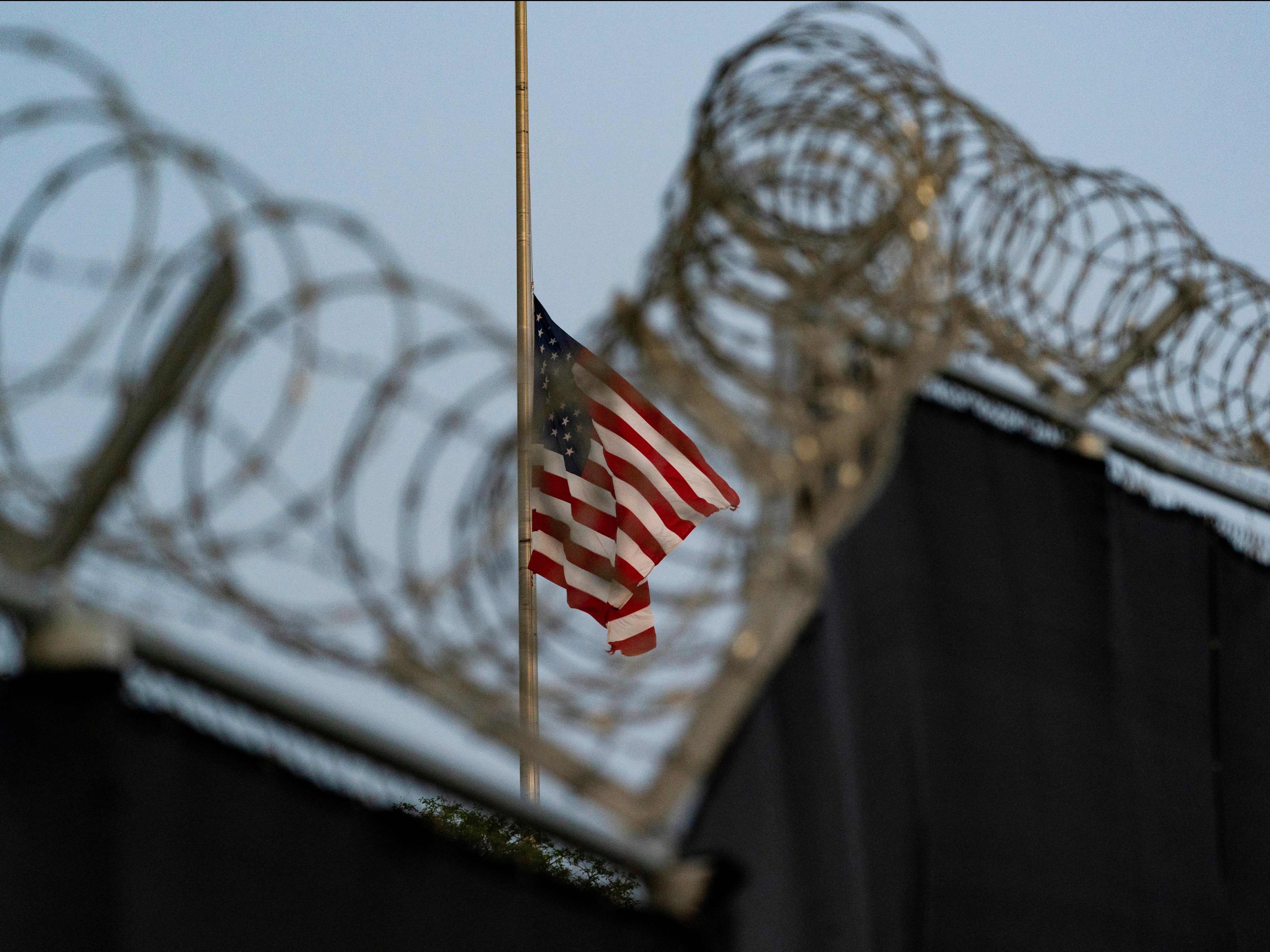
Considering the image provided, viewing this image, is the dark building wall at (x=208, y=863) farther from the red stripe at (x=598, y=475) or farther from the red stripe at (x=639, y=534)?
the red stripe at (x=639, y=534)

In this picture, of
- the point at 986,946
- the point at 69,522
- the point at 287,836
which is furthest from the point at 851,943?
the point at 69,522

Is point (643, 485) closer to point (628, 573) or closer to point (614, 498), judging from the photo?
point (614, 498)

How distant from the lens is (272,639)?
3406 mm

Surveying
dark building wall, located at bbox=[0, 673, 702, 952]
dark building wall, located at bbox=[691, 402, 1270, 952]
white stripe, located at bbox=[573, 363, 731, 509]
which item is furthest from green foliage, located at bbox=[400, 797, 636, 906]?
white stripe, located at bbox=[573, 363, 731, 509]

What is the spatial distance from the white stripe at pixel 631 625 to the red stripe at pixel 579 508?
1330 mm

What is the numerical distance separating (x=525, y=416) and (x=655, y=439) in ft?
6.01

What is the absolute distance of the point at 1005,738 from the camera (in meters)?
4.74

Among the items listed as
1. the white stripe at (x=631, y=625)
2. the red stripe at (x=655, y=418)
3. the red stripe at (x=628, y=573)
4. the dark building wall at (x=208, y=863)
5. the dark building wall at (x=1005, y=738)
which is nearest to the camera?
the dark building wall at (x=208, y=863)

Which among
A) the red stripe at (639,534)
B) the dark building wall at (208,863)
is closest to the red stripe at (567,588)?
the red stripe at (639,534)

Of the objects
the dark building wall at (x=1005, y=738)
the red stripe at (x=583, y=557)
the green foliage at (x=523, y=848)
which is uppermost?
the dark building wall at (x=1005, y=738)

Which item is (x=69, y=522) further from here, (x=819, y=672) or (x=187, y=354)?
(x=819, y=672)

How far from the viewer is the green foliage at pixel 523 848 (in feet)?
12.7

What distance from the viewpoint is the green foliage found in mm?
3857

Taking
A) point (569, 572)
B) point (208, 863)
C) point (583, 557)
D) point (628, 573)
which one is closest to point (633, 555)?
point (628, 573)
